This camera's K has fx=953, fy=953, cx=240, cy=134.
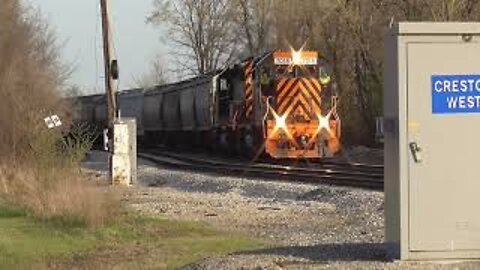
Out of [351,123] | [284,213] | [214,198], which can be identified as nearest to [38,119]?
[214,198]

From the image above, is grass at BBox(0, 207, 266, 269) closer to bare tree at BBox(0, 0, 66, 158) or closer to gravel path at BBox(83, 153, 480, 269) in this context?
gravel path at BBox(83, 153, 480, 269)

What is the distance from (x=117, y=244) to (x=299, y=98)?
16.8m

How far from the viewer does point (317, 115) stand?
3069cm

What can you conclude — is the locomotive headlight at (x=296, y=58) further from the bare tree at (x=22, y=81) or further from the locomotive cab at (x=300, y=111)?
the bare tree at (x=22, y=81)

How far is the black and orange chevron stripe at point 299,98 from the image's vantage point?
101 feet

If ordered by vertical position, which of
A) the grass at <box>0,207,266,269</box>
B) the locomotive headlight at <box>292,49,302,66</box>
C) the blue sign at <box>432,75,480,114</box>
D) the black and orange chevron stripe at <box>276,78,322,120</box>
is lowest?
the grass at <box>0,207,266,269</box>

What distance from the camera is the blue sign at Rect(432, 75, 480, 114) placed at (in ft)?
30.6

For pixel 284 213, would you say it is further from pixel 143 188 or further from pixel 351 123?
pixel 351 123

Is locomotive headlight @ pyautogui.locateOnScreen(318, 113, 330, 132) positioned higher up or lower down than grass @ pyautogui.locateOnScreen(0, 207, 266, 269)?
higher up

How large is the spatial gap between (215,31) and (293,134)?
56.5m

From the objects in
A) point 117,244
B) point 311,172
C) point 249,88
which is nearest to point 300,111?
point 249,88

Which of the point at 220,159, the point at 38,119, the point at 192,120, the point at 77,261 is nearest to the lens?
the point at 77,261

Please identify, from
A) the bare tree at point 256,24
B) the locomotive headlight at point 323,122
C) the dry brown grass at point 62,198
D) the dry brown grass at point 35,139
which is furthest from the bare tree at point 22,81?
the bare tree at point 256,24

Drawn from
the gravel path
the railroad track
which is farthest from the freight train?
the gravel path
